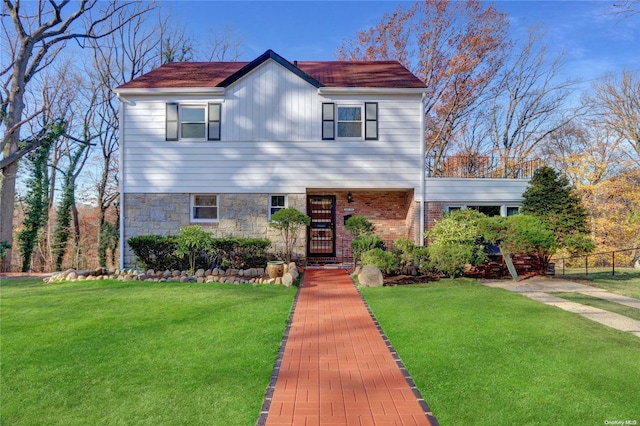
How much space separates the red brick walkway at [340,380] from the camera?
3012 millimetres

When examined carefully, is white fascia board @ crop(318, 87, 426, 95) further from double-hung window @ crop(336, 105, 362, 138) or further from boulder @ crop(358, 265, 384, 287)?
boulder @ crop(358, 265, 384, 287)

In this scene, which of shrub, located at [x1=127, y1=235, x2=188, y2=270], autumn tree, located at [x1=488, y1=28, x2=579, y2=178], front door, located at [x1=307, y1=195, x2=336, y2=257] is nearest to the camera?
Answer: shrub, located at [x1=127, y1=235, x2=188, y2=270]

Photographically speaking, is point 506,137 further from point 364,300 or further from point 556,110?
point 364,300

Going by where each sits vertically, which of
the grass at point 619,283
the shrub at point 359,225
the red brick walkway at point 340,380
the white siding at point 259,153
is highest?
the white siding at point 259,153

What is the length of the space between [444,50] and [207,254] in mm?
17391

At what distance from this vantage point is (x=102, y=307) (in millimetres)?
6461

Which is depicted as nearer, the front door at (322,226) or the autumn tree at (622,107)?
the front door at (322,226)

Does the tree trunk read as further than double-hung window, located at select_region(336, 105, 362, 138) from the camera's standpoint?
Yes

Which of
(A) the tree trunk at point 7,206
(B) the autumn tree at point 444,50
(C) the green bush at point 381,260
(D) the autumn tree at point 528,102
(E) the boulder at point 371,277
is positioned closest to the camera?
(E) the boulder at point 371,277

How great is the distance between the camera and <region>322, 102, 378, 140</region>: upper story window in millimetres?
11875

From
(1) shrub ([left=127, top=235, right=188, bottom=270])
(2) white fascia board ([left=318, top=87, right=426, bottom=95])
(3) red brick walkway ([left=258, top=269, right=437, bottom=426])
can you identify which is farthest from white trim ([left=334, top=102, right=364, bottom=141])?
(3) red brick walkway ([left=258, top=269, right=437, bottom=426])

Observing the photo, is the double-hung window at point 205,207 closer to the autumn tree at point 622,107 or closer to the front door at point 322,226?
the front door at point 322,226

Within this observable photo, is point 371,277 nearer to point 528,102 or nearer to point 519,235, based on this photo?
point 519,235

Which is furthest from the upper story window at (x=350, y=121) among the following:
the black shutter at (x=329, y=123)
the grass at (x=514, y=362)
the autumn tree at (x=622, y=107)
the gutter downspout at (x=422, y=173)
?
the autumn tree at (x=622, y=107)
